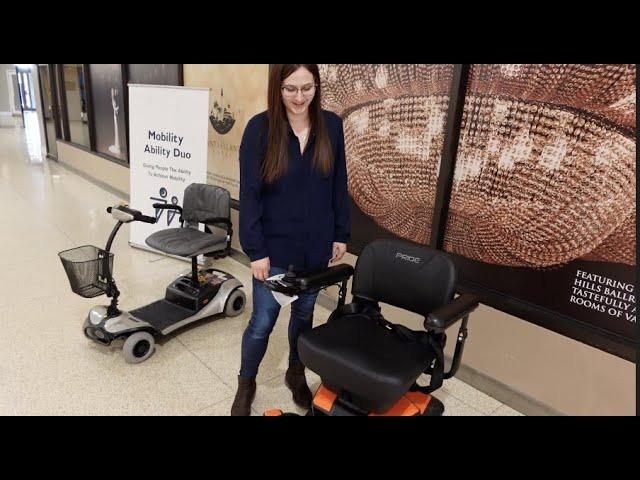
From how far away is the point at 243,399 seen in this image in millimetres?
1979

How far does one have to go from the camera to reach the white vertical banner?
3414mm

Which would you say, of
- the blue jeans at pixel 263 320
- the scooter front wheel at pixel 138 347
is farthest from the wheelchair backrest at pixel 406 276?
the scooter front wheel at pixel 138 347

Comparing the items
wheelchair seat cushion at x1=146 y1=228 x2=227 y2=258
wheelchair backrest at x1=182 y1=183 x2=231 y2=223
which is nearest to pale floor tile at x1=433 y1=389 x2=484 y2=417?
wheelchair seat cushion at x1=146 y1=228 x2=227 y2=258

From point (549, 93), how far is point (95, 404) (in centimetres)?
253

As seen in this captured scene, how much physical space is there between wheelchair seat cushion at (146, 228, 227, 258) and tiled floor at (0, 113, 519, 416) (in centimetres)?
53

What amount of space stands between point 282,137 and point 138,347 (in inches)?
61.3

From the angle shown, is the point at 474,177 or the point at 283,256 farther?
the point at 474,177

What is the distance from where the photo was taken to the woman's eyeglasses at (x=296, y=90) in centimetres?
150

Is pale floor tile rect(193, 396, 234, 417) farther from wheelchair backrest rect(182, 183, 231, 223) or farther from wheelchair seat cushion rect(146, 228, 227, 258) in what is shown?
wheelchair backrest rect(182, 183, 231, 223)

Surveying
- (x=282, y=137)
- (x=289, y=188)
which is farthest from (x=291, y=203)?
(x=282, y=137)

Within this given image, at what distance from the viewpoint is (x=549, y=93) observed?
187cm

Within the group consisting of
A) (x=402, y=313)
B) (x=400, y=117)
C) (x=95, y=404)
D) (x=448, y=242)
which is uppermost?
(x=400, y=117)
